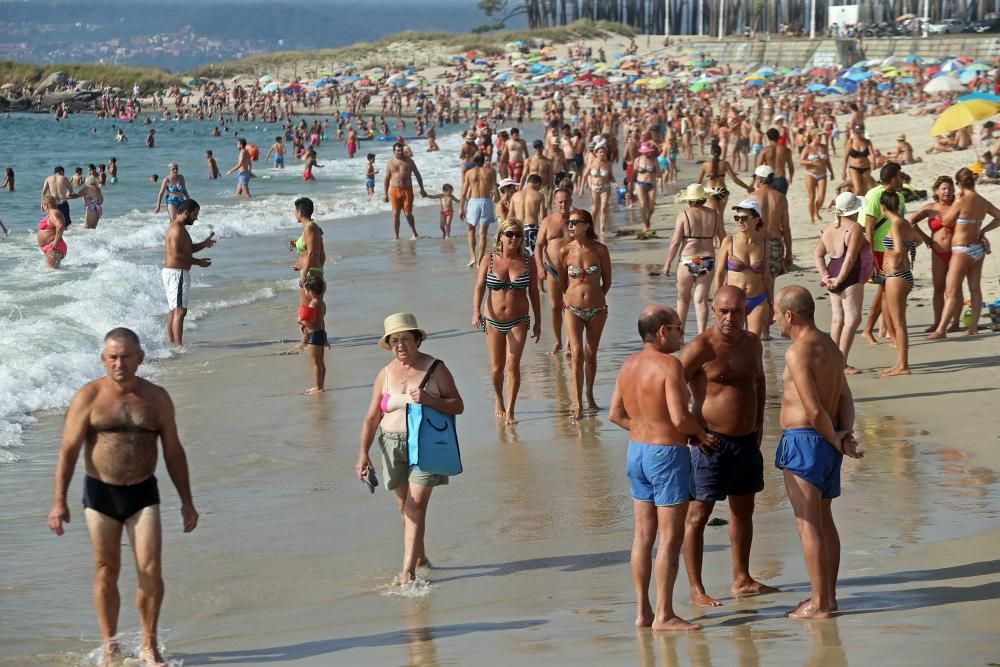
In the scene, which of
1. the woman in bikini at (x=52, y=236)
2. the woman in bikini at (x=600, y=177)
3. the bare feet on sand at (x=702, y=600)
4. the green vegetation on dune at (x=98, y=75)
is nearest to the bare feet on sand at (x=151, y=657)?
the bare feet on sand at (x=702, y=600)

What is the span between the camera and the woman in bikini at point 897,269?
32.3 ft

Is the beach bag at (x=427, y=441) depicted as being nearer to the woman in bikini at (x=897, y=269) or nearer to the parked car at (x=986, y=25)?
the woman in bikini at (x=897, y=269)

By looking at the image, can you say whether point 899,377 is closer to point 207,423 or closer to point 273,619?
point 207,423

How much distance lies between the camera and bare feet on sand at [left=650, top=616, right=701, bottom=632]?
495 cm

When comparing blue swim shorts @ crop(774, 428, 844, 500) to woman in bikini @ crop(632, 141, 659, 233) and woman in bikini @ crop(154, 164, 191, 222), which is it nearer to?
woman in bikini @ crop(632, 141, 659, 233)

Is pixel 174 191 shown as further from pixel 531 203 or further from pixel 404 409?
pixel 404 409

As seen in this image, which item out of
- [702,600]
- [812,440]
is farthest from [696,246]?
[812,440]

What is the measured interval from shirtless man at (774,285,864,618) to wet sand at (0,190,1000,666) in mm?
191

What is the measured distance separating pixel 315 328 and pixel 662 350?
219 inches

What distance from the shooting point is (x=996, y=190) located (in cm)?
1822

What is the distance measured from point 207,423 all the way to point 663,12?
11513 centimetres

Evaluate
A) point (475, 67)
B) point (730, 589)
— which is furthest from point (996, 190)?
point (475, 67)

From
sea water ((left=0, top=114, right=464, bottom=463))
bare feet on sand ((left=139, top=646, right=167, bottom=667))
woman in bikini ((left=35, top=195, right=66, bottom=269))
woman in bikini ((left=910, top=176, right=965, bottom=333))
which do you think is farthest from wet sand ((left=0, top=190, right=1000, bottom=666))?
woman in bikini ((left=35, top=195, right=66, bottom=269))

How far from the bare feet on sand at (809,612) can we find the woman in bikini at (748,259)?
4523 mm
